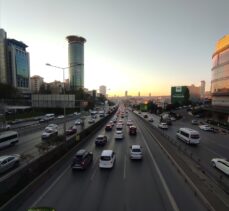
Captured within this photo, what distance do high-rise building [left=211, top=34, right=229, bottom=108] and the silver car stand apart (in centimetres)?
6379

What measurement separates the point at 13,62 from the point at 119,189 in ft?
473

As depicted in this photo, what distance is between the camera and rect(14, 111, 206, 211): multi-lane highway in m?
12.2

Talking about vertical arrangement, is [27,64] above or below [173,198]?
above

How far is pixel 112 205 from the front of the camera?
481 inches

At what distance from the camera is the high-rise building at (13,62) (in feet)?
424

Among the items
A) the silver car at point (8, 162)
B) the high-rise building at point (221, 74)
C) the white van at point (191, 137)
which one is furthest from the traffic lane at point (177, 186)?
the high-rise building at point (221, 74)

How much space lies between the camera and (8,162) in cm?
1772

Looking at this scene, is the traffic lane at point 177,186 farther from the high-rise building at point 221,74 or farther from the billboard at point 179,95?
the billboard at point 179,95

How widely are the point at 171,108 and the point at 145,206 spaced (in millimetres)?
104213

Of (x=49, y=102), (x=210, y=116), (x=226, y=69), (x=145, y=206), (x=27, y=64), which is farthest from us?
(x=27, y=64)

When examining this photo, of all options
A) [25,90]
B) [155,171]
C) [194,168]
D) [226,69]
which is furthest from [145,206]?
[25,90]

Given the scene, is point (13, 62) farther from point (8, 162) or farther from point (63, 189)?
point (63, 189)

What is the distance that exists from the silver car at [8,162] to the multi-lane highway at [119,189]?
4423mm

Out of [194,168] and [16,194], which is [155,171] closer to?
[194,168]
